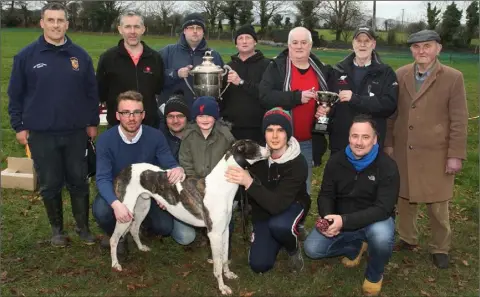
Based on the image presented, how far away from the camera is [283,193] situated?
477 cm

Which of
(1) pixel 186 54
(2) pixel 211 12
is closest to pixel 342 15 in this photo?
(2) pixel 211 12

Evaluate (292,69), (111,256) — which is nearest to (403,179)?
(292,69)

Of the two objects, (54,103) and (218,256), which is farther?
(54,103)

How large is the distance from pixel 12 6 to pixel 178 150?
202ft

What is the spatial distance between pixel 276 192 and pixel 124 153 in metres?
1.74

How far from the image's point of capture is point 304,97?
5.12 metres

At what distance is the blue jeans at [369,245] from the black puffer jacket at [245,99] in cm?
176

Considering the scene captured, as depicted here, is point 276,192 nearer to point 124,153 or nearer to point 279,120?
point 279,120

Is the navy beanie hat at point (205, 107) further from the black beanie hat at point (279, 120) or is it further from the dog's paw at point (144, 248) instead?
the dog's paw at point (144, 248)

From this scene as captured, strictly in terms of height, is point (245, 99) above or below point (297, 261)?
above

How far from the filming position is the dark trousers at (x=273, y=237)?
192 inches

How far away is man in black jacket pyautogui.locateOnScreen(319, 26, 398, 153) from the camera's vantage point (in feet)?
16.5

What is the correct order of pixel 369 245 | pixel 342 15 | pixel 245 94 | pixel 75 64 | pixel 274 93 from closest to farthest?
pixel 369 245 → pixel 75 64 → pixel 274 93 → pixel 245 94 → pixel 342 15

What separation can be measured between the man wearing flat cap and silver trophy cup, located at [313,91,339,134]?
5.75 feet
